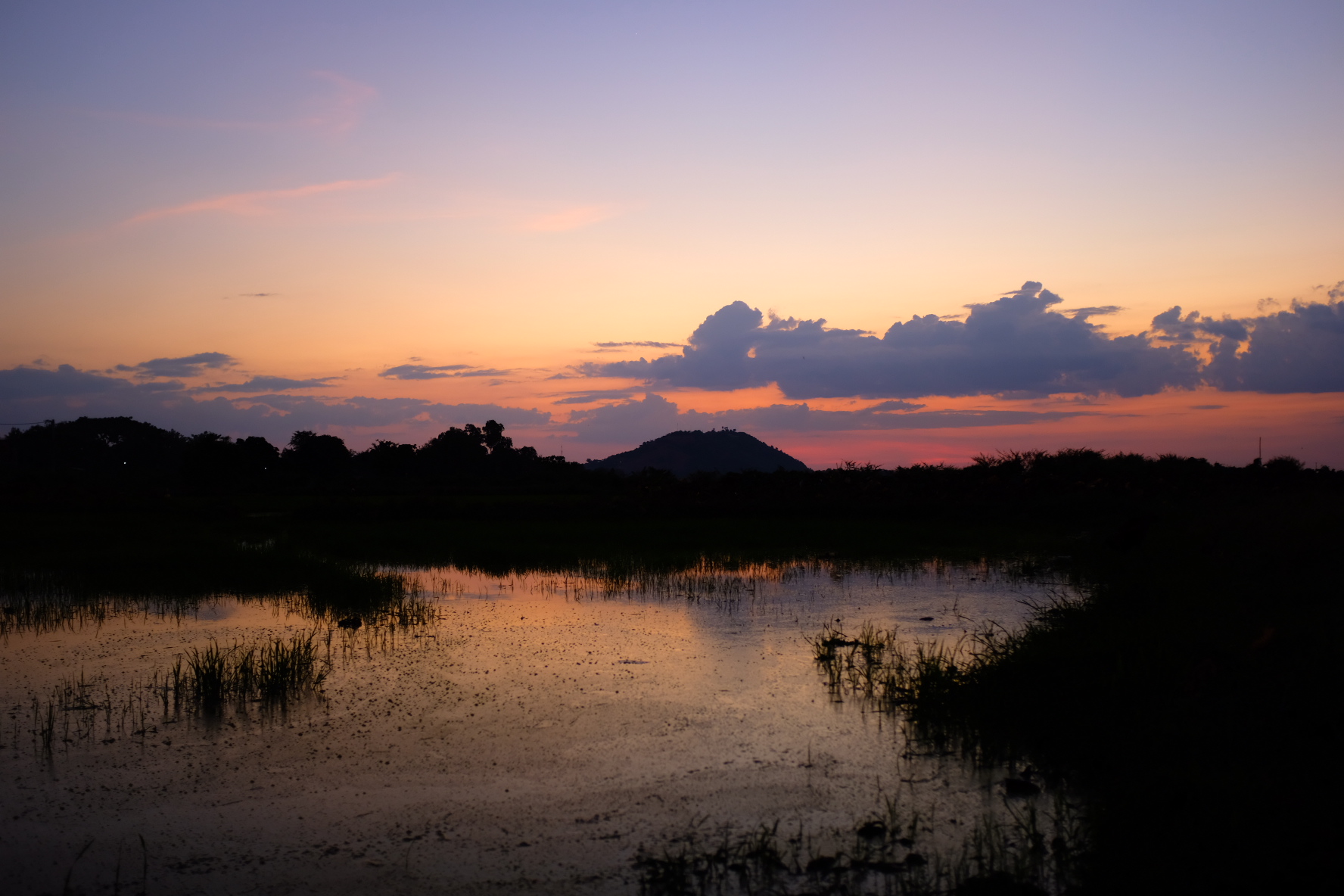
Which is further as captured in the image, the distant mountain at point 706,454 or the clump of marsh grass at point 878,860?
the distant mountain at point 706,454

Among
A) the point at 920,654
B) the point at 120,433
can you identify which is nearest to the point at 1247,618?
the point at 920,654

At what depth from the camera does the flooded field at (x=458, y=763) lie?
4.89 meters

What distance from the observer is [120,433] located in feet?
269

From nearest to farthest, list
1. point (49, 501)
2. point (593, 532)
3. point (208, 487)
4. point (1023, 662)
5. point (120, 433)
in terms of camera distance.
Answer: point (1023, 662) < point (593, 532) < point (49, 501) < point (208, 487) < point (120, 433)

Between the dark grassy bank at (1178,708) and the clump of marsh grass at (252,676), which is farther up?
the dark grassy bank at (1178,708)

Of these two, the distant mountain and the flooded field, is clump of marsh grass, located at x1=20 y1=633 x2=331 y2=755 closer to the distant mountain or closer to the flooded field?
the flooded field

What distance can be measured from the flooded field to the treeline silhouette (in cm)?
1179

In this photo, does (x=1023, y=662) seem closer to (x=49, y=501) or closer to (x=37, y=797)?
(x=37, y=797)

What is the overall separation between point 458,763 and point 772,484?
28484 mm

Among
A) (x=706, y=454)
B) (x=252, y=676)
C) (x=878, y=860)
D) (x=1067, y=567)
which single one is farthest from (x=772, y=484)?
(x=706, y=454)

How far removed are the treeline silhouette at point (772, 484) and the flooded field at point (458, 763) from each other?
11792 millimetres

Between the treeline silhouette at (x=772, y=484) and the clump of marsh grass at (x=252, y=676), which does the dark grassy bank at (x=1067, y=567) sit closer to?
the treeline silhouette at (x=772, y=484)

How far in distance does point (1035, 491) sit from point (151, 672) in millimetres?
28086

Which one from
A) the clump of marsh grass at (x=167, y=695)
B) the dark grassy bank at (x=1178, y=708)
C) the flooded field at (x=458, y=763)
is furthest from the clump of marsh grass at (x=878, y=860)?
the clump of marsh grass at (x=167, y=695)
